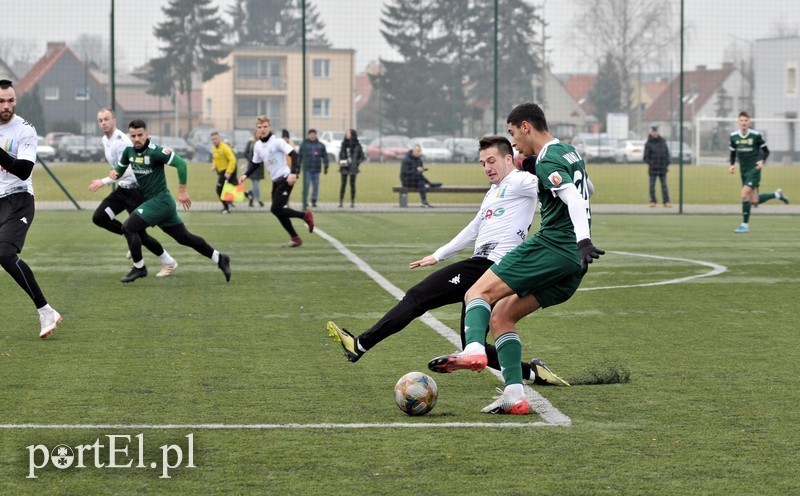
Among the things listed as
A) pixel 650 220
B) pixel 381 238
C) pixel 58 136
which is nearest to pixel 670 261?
pixel 381 238

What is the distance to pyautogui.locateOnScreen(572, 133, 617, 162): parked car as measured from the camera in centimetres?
3941

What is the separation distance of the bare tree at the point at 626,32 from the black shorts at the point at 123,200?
18038mm

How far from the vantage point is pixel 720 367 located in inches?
323

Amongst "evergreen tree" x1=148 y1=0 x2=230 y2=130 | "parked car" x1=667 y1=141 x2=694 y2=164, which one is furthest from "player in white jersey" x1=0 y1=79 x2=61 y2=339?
"parked car" x1=667 y1=141 x2=694 y2=164

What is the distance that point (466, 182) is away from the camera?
37.2 m

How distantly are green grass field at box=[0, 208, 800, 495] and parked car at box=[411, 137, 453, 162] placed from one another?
22071mm

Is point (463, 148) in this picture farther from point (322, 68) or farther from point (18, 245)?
point (18, 245)

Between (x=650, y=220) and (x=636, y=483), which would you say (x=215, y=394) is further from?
(x=650, y=220)

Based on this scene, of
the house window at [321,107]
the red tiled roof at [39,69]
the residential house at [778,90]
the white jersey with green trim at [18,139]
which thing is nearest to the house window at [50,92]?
the red tiled roof at [39,69]

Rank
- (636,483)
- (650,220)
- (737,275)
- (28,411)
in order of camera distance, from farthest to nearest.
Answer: (650,220) < (737,275) < (28,411) < (636,483)

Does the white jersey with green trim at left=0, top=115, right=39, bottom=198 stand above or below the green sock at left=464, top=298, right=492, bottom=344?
above

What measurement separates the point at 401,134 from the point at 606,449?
29656mm

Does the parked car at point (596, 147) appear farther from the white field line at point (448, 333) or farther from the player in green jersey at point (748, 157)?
the white field line at point (448, 333)

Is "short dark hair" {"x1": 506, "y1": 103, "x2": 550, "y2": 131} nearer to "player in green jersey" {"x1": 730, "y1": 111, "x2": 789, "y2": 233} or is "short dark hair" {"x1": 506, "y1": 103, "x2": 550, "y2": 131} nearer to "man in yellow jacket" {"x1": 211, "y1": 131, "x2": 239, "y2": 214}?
"player in green jersey" {"x1": 730, "y1": 111, "x2": 789, "y2": 233}
